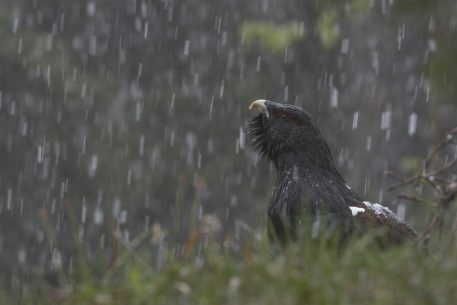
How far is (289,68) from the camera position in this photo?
1812 centimetres

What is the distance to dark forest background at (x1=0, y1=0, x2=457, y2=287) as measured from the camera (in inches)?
672

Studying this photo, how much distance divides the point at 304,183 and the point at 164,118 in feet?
42.8

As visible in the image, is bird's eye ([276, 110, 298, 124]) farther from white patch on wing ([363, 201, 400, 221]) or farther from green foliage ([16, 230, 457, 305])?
green foliage ([16, 230, 457, 305])

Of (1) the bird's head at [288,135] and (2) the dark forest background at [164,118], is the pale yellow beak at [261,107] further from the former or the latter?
(2) the dark forest background at [164,118]

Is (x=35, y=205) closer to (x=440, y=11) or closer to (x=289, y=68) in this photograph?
(x=289, y=68)

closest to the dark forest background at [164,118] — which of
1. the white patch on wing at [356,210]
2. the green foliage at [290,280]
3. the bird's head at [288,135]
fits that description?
the bird's head at [288,135]

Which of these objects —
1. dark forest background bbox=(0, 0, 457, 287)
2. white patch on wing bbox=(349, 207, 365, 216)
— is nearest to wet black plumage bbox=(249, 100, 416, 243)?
white patch on wing bbox=(349, 207, 365, 216)

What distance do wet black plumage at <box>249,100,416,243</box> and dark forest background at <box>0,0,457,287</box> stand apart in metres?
10.4

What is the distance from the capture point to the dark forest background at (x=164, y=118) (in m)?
17.1

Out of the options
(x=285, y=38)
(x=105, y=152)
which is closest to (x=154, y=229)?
(x=285, y=38)

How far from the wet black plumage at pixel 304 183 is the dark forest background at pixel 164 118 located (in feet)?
34.0

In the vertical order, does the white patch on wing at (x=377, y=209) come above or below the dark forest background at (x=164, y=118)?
above

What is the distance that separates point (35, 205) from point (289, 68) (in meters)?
5.85

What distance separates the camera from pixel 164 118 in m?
18.4
